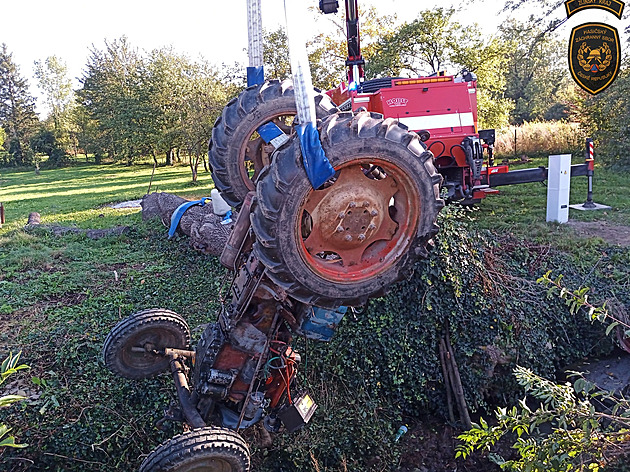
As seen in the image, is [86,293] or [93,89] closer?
[86,293]

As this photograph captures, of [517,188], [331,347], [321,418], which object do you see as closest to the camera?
[321,418]

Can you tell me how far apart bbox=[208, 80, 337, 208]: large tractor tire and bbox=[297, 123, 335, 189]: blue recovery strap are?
0.96 m

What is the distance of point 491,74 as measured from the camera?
2052cm

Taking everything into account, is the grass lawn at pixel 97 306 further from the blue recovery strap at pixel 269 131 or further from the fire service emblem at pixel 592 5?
the fire service emblem at pixel 592 5

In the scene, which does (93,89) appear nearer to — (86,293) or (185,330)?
(86,293)

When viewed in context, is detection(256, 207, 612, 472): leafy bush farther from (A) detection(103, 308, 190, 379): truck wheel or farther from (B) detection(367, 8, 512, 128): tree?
(B) detection(367, 8, 512, 128): tree

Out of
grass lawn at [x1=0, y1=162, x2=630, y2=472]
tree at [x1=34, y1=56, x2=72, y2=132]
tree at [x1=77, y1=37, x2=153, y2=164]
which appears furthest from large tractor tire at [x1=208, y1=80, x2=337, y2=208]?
tree at [x1=34, y1=56, x2=72, y2=132]

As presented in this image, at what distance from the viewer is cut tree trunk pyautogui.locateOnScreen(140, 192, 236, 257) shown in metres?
7.60

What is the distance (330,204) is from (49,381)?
384 cm

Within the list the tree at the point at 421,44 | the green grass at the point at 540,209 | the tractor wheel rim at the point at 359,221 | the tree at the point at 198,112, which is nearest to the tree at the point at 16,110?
the tree at the point at 198,112

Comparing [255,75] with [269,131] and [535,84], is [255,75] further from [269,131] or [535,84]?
[535,84]

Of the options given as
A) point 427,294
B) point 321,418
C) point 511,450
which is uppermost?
point 427,294

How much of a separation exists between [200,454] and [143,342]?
1.40m

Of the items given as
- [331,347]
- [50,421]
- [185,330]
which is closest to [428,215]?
[185,330]
